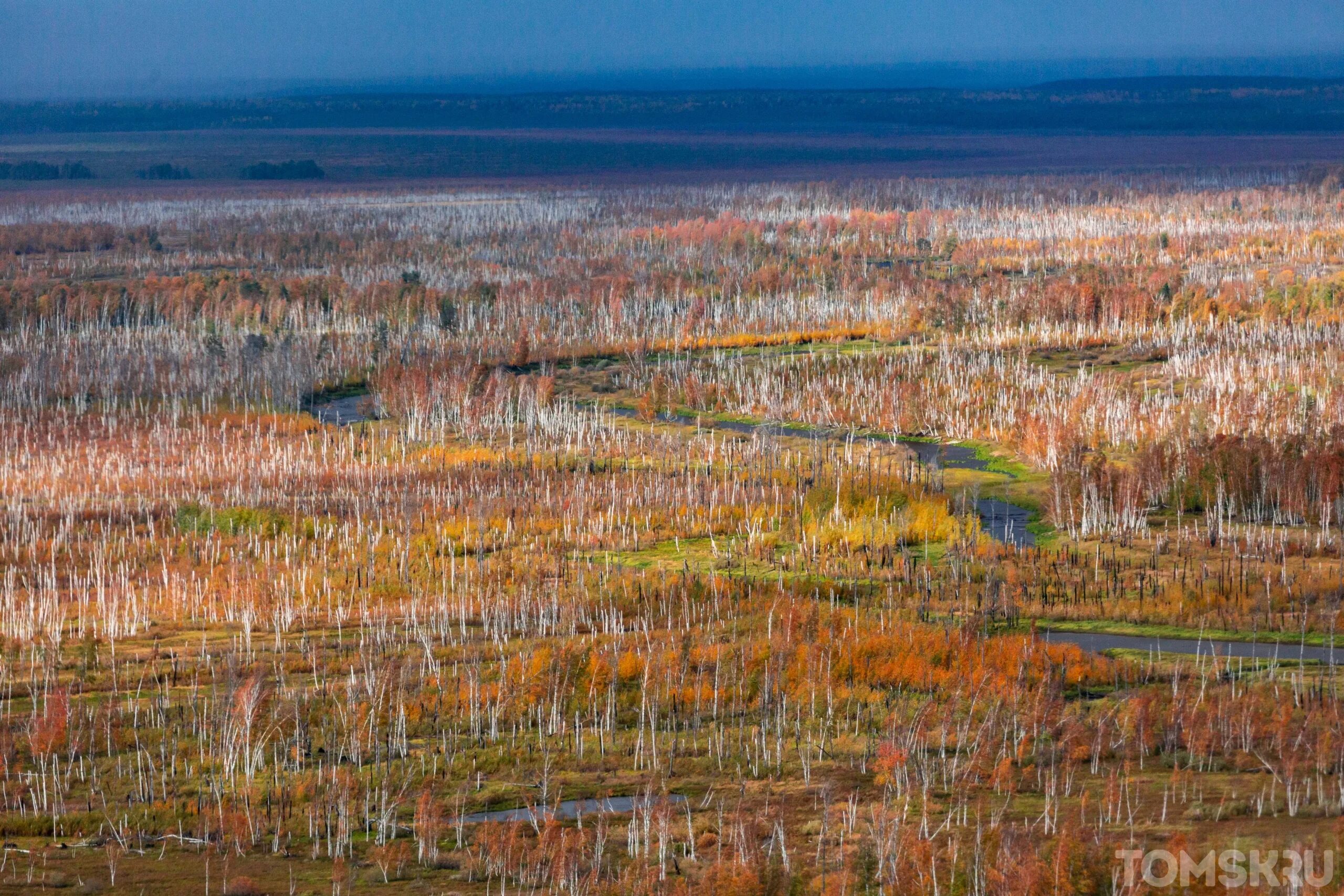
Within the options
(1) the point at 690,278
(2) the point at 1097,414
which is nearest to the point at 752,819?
(2) the point at 1097,414

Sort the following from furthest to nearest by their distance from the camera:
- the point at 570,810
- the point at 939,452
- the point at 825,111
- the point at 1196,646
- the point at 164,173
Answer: the point at 825,111 → the point at 164,173 → the point at 939,452 → the point at 1196,646 → the point at 570,810

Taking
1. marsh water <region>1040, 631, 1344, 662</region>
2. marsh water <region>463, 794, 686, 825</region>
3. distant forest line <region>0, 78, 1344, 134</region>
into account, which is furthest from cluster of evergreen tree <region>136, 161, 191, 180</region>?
marsh water <region>463, 794, 686, 825</region>

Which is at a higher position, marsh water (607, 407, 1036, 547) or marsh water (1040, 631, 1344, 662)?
marsh water (1040, 631, 1344, 662)

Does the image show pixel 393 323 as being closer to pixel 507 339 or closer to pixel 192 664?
pixel 507 339

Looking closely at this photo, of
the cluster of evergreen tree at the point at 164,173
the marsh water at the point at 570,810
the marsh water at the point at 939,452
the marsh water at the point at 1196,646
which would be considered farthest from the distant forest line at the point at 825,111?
the marsh water at the point at 570,810

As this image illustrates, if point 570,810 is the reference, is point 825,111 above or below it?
above

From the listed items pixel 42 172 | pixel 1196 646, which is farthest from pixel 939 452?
pixel 42 172

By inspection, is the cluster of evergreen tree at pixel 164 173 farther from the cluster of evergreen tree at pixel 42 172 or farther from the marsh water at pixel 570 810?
the marsh water at pixel 570 810

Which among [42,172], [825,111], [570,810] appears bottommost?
[42,172]

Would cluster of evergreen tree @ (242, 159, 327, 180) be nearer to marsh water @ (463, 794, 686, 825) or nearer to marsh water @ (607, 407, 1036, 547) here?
marsh water @ (607, 407, 1036, 547)

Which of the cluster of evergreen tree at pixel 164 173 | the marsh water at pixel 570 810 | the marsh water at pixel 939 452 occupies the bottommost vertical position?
the cluster of evergreen tree at pixel 164 173

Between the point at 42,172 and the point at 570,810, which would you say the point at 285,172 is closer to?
the point at 42,172
